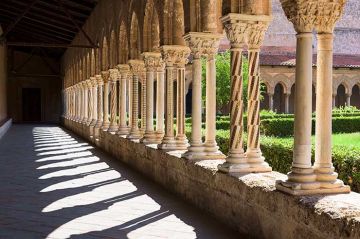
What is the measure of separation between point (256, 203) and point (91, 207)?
7.14 ft

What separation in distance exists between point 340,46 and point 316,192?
41.5 metres

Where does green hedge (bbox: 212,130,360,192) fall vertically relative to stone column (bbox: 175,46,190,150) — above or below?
below

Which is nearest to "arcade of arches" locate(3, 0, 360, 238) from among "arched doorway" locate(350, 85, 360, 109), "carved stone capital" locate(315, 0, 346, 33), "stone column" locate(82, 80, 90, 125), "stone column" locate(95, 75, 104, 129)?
"carved stone capital" locate(315, 0, 346, 33)

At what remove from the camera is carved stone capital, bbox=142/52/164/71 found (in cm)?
963

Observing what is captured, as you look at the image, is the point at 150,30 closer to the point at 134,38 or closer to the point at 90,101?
the point at 134,38

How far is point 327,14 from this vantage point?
415 cm

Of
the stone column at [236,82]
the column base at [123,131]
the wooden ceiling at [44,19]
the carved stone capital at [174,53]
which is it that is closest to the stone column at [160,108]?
the carved stone capital at [174,53]

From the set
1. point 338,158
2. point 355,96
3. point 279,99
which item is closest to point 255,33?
point 338,158

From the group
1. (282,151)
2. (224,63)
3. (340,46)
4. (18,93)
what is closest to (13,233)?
(282,151)

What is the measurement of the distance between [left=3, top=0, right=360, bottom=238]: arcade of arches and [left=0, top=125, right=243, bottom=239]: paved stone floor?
291 millimetres

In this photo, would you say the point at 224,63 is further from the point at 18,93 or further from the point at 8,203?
the point at 8,203

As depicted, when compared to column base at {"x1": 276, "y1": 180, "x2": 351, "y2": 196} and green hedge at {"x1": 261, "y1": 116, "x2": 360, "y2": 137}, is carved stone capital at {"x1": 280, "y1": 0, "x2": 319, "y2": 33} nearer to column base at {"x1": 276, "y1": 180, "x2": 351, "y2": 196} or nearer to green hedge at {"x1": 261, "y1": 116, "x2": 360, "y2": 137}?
column base at {"x1": 276, "y1": 180, "x2": 351, "y2": 196}

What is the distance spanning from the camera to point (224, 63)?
94.9ft

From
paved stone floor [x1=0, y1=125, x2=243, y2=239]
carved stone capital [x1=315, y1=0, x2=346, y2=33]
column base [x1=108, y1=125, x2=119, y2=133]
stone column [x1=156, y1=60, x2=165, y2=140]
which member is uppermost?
carved stone capital [x1=315, y1=0, x2=346, y2=33]
